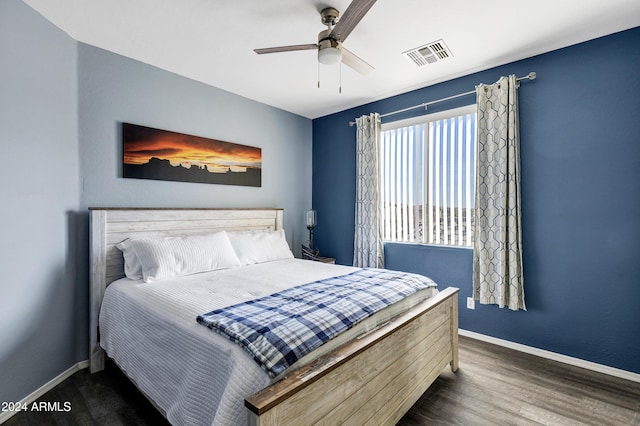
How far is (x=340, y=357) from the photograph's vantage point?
1370 millimetres

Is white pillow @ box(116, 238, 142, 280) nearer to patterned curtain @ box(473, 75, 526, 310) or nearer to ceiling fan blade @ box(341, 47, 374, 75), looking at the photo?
ceiling fan blade @ box(341, 47, 374, 75)

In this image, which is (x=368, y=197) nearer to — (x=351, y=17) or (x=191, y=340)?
(x=351, y=17)

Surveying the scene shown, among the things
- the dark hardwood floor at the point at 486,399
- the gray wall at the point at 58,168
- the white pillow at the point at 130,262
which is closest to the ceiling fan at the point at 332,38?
the gray wall at the point at 58,168

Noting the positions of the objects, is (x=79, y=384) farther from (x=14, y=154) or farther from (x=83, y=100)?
(x=83, y=100)

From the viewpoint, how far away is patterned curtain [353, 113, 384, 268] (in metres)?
3.75

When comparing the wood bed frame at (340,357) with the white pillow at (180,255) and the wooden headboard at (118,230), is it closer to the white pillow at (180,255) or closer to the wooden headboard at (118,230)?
the wooden headboard at (118,230)

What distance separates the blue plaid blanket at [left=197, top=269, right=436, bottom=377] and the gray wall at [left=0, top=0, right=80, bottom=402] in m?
1.53

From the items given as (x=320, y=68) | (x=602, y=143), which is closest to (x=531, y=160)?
(x=602, y=143)

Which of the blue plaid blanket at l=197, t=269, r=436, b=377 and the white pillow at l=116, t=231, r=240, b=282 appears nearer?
the blue plaid blanket at l=197, t=269, r=436, b=377

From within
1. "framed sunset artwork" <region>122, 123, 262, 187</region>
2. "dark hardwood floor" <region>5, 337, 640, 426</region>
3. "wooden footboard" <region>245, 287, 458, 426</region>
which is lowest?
"dark hardwood floor" <region>5, 337, 640, 426</region>

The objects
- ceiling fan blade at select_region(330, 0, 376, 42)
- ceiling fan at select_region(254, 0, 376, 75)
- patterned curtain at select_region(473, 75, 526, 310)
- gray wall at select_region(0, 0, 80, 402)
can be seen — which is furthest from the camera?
patterned curtain at select_region(473, 75, 526, 310)

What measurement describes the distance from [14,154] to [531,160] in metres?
4.01

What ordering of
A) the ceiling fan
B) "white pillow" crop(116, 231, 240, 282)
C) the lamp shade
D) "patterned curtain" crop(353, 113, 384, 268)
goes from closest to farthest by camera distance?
the ceiling fan → "white pillow" crop(116, 231, 240, 282) → "patterned curtain" crop(353, 113, 384, 268) → the lamp shade

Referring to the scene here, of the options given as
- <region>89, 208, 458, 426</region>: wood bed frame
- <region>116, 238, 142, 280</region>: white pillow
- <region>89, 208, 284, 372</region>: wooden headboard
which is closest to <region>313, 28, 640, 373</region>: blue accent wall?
<region>89, 208, 458, 426</region>: wood bed frame
